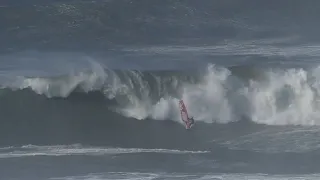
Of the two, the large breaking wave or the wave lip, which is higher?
the large breaking wave

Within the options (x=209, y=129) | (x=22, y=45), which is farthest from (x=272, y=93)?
(x=22, y=45)

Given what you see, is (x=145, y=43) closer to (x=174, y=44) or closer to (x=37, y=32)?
(x=174, y=44)

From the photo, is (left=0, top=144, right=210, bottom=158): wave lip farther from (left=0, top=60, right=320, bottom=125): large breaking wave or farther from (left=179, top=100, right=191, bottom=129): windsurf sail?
(left=0, top=60, right=320, bottom=125): large breaking wave

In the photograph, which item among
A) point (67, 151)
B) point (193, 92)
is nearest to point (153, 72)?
point (193, 92)

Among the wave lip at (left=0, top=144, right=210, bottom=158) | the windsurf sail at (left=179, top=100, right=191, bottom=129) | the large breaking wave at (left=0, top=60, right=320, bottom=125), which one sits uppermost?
the large breaking wave at (left=0, top=60, right=320, bottom=125)

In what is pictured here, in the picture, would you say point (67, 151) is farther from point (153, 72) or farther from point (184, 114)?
point (184, 114)

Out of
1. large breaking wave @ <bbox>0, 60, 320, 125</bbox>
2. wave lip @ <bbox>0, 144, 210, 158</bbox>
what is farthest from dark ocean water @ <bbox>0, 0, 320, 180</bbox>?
wave lip @ <bbox>0, 144, 210, 158</bbox>

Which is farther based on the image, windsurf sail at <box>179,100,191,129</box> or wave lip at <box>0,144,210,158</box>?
windsurf sail at <box>179,100,191,129</box>
